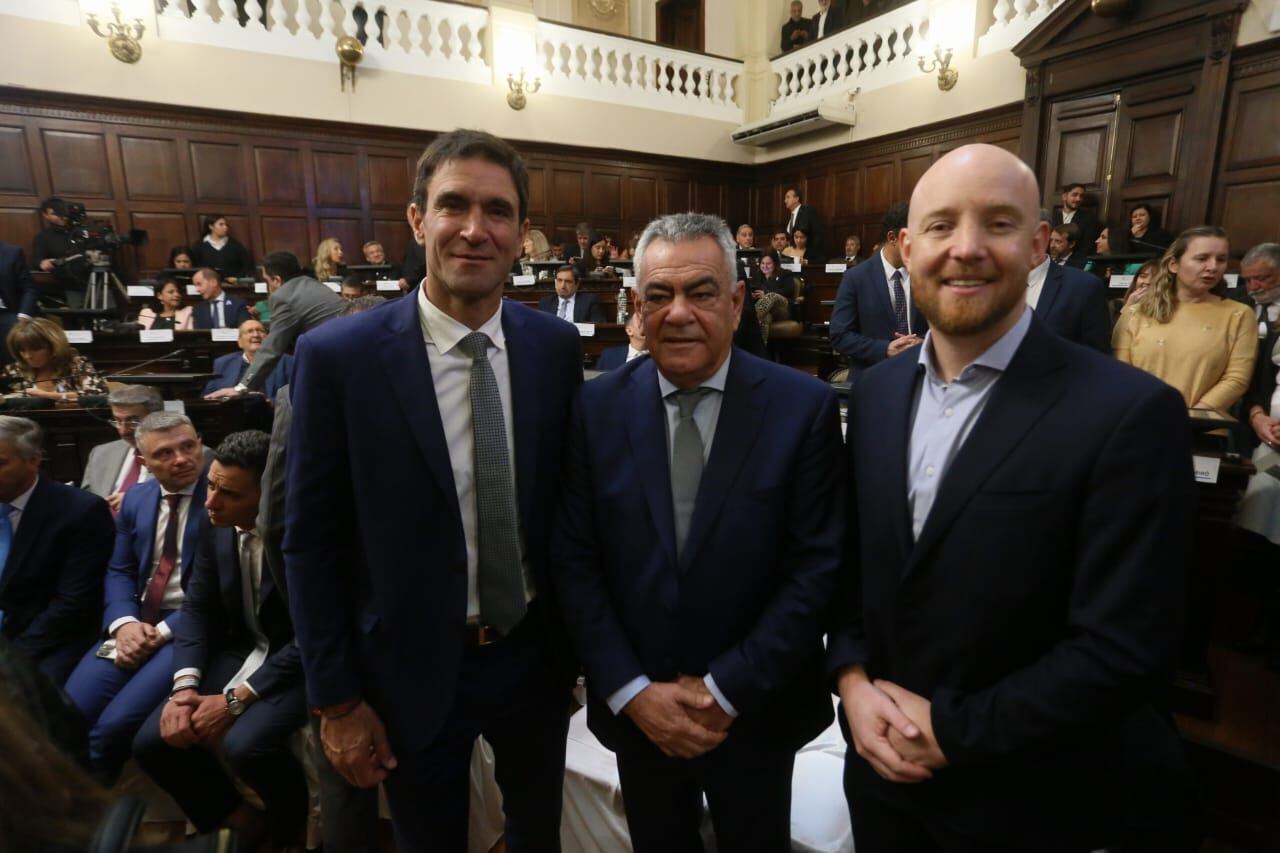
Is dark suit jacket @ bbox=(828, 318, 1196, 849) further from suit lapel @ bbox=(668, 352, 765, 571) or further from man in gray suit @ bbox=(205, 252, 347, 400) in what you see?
man in gray suit @ bbox=(205, 252, 347, 400)

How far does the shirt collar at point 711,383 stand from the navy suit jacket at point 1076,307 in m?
1.78

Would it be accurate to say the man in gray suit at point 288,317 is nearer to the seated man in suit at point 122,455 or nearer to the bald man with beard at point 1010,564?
the seated man in suit at point 122,455

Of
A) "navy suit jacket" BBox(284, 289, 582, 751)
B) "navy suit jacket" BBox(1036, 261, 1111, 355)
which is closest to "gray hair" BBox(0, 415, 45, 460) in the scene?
"navy suit jacket" BBox(284, 289, 582, 751)

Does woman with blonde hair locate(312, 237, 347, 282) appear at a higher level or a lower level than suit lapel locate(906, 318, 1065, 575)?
higher

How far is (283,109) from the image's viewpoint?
24.4 ft

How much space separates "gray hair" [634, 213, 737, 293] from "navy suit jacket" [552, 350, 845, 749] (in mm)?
183

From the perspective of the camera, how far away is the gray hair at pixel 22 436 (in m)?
2.20

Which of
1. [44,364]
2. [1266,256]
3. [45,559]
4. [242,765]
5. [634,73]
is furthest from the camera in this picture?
[634,73]

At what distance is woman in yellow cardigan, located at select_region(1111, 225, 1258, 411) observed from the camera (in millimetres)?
2623

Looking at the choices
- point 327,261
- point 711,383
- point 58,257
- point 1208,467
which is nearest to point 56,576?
point 711,383

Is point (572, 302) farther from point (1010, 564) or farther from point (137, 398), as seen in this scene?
point (1010, 564)

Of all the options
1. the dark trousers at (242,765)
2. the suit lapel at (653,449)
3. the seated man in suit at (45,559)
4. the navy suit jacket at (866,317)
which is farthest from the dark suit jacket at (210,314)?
the suit lapel at (653,449)

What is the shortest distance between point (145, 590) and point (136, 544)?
0.17 metres

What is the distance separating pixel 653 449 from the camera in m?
1.14
